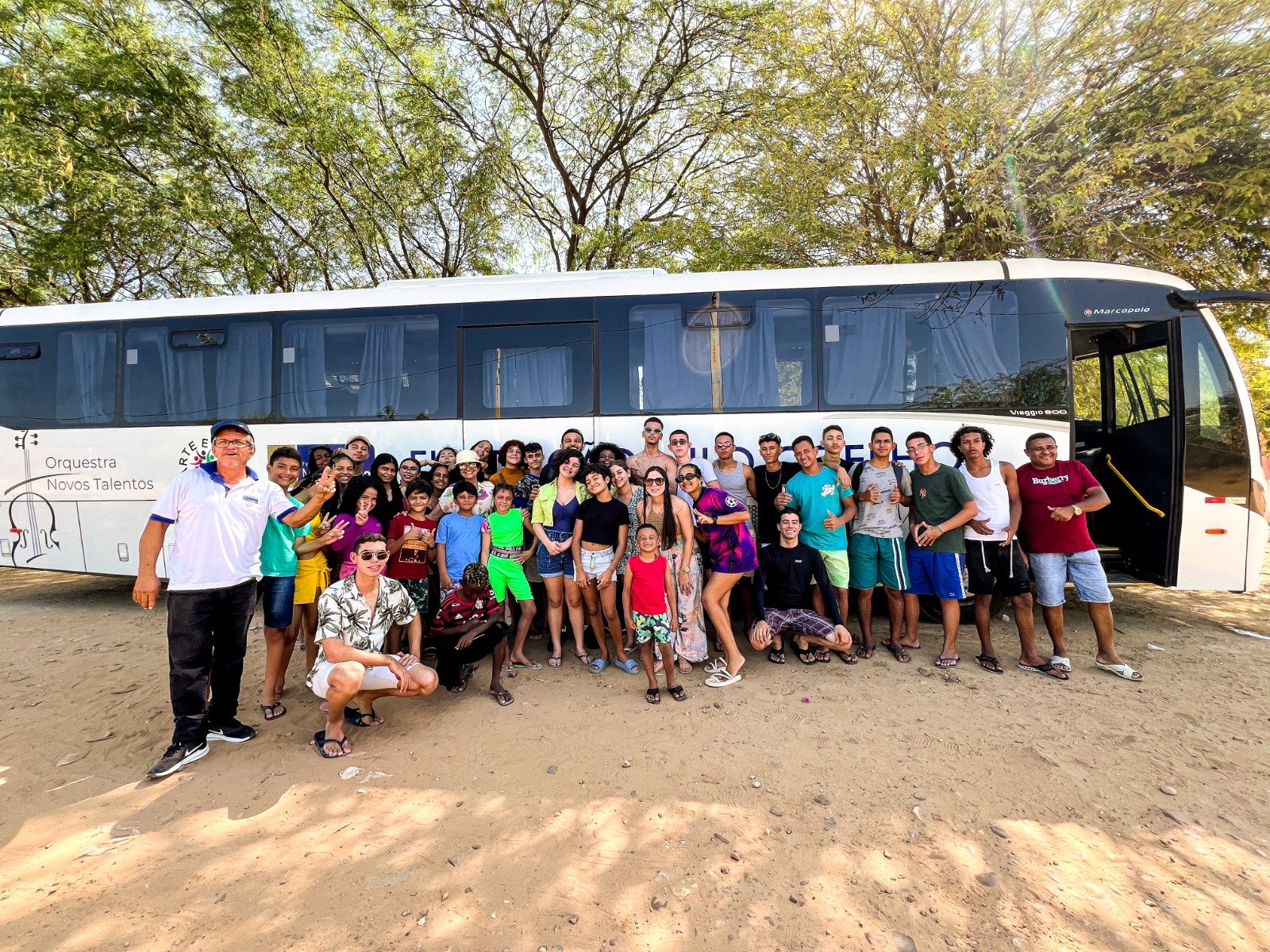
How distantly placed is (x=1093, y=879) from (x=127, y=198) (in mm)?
13636

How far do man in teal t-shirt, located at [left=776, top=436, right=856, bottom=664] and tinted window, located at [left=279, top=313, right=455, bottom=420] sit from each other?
348cm

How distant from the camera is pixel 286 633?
3.76 m

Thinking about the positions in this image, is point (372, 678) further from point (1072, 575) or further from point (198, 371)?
point (1072, 575)

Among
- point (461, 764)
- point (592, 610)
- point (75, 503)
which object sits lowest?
point (461, 764)

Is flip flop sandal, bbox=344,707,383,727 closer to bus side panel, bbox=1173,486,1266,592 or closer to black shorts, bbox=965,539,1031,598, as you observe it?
black shorts, bbox=965,539,1031,598

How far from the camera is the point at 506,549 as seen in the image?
14.2 feet

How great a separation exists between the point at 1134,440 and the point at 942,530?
9.56 feet

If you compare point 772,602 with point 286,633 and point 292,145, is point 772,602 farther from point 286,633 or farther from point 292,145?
point 292,145

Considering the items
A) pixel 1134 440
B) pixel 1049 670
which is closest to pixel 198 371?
pixel 1049 670

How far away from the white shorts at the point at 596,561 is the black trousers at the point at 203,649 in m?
2.18

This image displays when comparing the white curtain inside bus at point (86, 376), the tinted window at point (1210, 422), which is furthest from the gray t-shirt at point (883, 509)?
the white curtain inside bus at point (86, 376)

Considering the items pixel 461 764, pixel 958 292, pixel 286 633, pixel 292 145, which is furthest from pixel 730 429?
pixel 292 145

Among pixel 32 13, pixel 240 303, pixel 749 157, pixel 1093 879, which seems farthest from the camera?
pixel 749 157

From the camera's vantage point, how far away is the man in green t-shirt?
14.1 feet
